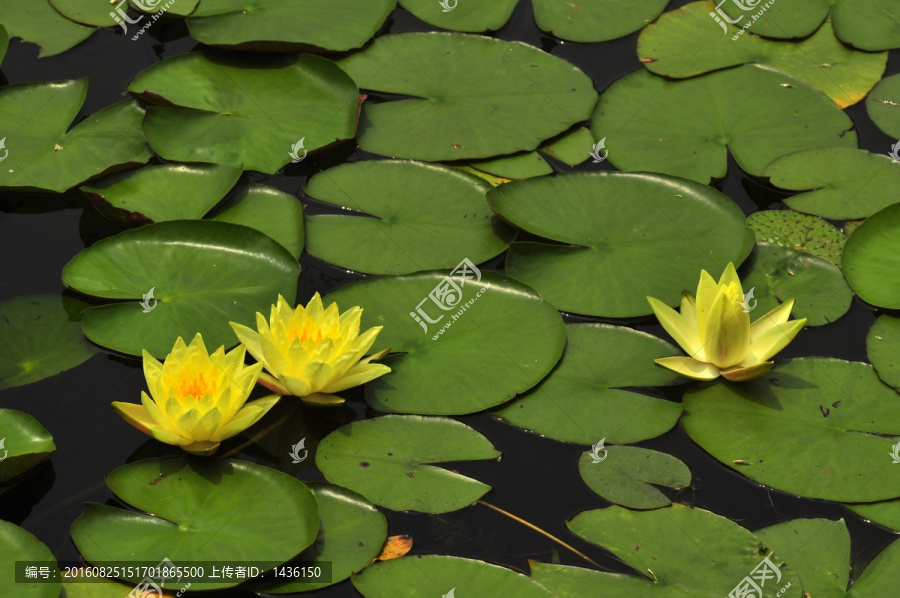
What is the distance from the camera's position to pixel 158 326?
3.43 metres

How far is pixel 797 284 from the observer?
3738 millimetres

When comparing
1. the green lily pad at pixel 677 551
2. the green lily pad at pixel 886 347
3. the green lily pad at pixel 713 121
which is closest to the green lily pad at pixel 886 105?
the green lily pad at pixel 713 121

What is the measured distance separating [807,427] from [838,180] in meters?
1.52

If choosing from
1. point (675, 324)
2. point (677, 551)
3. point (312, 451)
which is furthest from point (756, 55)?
point (312, 451)

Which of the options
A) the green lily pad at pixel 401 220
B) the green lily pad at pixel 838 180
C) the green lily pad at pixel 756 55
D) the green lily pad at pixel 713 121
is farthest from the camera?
the green lily pad at pixel 756 55

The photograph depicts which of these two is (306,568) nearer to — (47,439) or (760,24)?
(47,439)

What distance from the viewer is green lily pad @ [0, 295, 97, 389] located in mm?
3338

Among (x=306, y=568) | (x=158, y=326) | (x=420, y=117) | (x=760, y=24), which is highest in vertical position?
(x=760, y=24)

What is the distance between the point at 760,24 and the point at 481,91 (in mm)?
1779

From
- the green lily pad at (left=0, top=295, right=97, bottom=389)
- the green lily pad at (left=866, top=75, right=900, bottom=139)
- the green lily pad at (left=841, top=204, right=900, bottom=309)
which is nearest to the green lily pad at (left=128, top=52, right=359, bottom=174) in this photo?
the green lily pad at (left=0, top=295, right=97, bottom=389)

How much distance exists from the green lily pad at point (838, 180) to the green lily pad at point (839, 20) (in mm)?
976

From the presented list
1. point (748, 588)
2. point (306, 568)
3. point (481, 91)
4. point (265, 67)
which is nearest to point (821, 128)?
point (481, 91)

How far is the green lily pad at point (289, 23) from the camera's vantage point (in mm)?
4523

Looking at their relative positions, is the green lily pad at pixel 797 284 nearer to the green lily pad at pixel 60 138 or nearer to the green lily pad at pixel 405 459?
the green lily pad at pixel 405 459
